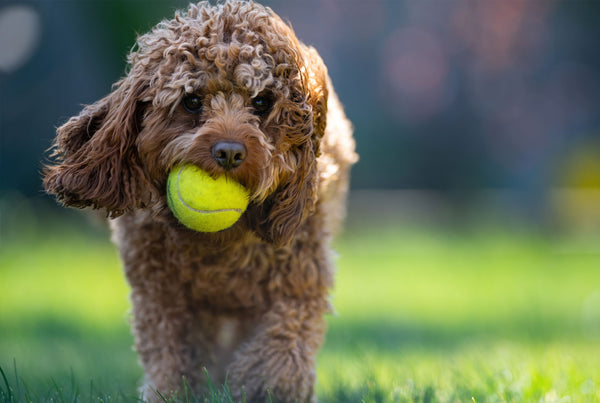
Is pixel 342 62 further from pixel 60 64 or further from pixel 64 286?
pixel 64 286

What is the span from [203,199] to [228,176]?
129 mm

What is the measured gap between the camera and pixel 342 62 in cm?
1291

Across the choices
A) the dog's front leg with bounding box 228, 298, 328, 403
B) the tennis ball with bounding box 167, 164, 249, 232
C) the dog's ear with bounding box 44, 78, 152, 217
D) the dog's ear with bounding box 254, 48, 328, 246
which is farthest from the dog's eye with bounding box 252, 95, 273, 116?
the dog's front leg with bounding box 228, 298, 328, 403

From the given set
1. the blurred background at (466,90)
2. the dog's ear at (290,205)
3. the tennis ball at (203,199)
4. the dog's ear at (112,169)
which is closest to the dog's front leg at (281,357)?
the dog's ear at (290,205)

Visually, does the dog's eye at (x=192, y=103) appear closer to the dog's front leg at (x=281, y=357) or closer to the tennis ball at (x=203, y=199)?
the tennis ball at (x=203, y=199)

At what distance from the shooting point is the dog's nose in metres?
2.88

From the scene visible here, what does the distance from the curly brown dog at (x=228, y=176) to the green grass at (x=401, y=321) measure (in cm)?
36

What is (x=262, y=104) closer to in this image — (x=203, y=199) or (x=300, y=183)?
(x=300, y=183)

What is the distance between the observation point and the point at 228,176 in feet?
9.59

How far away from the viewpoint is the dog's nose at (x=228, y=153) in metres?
2.88

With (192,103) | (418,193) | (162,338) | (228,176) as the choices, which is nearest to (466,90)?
Result: (418,193)

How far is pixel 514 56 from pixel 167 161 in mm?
10945

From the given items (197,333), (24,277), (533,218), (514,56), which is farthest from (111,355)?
(514,56)

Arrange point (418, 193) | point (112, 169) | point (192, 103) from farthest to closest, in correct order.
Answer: point (418, 193) → point (112, 169) → point (192, 103)
